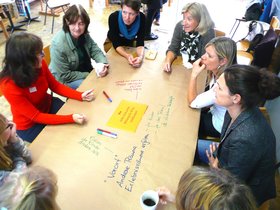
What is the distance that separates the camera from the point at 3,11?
13.6 ft

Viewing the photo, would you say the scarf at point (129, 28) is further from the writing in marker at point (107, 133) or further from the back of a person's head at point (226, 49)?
the writing in marker at point (107, 133)

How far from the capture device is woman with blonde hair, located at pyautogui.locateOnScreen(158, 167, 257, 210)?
75 centimetres

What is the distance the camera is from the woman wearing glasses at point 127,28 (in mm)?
2162

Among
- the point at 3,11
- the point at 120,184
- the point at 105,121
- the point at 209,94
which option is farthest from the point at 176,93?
the point at 3,11

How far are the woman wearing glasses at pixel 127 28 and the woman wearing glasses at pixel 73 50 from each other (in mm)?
268

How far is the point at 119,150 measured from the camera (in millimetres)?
1249

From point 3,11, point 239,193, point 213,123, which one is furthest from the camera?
point 3,11

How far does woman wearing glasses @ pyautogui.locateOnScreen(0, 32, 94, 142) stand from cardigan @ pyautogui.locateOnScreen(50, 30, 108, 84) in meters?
0.37

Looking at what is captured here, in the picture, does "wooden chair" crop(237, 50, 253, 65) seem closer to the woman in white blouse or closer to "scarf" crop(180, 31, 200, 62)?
"scarf" crop(180, 31, 200, 62)

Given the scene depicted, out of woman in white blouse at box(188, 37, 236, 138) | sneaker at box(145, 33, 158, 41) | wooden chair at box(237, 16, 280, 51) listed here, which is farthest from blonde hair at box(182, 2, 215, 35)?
sneaker at box(145, 33, 158, 41)

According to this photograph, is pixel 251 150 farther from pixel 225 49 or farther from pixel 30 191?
pixel 30 191

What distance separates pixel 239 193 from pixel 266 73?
30.1 inches

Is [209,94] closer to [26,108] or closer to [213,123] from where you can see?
[213,123]

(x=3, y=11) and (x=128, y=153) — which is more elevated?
(x=128, y=153)
